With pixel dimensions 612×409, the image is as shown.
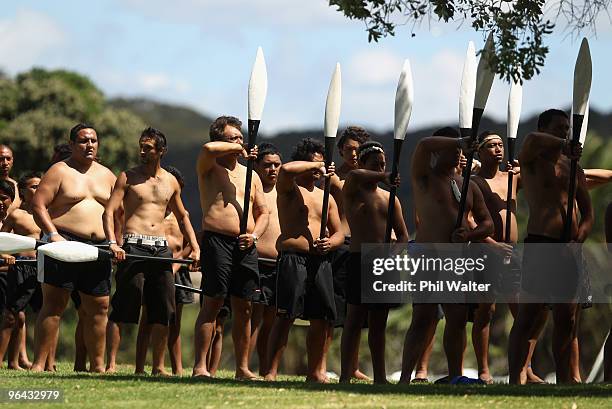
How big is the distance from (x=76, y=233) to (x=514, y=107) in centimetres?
438

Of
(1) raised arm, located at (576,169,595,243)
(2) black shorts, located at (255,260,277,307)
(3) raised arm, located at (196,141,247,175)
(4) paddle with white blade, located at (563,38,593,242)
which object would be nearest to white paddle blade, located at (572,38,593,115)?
(4) paddle with white blade, located at (563,38,593,242)

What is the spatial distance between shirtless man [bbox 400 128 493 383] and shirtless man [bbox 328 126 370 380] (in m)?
1.33

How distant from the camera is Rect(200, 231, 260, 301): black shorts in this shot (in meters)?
13.2

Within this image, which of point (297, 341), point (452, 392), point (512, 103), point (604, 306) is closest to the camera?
point (452, 392)

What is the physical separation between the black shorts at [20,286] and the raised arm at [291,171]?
377 cm

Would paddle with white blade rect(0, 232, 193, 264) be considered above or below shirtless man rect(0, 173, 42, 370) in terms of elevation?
above

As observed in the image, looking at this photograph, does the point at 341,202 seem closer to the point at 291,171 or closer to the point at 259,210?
the point at 259,210

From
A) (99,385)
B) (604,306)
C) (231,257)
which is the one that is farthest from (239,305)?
(604,306)

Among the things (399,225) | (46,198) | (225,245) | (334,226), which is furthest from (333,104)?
(46,198)

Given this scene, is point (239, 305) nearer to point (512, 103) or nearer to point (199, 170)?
point (199, 170)

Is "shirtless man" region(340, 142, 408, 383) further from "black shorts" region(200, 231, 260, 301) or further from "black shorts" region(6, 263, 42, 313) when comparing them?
"black shorts" region(6, 263, 42, 313)

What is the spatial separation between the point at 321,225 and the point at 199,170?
118 centimetres

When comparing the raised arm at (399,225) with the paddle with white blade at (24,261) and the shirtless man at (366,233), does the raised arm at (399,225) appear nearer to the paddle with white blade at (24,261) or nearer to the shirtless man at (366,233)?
the shirtless man at (366,233)

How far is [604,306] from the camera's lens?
26.0 meters
